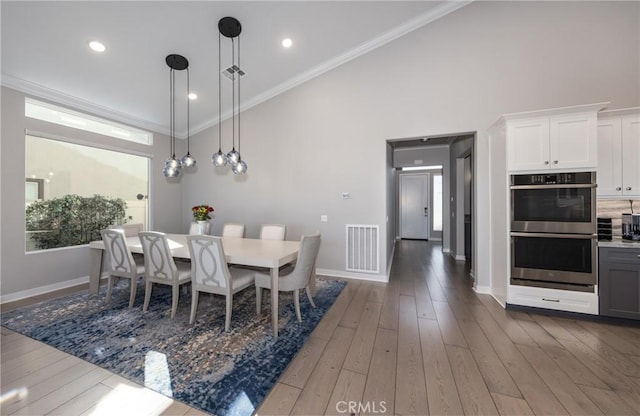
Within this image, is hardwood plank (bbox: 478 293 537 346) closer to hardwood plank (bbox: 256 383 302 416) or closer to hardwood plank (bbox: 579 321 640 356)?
hardwood plank (bbox: 579 321 640 356)

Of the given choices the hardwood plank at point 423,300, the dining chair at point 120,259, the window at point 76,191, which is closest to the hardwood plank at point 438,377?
the hardwood plank at point 423,300

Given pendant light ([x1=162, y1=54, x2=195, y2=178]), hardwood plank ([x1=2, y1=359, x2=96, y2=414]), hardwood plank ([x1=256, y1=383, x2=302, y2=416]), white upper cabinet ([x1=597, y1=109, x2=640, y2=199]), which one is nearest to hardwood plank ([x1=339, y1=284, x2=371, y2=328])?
hardwood plank ([x1=256, y1=383, x2=302, y2=416])

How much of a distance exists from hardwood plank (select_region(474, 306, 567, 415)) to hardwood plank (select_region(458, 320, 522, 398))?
0.12ft

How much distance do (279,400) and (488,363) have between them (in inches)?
63.5

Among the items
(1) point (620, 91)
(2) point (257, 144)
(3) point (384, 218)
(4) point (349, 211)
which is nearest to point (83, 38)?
(2) point (257, 144)

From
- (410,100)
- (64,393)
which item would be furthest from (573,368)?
(64,393)

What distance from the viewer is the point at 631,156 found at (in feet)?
8.40

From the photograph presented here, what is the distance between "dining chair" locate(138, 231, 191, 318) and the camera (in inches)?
102

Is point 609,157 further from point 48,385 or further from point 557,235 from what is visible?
point 48,385

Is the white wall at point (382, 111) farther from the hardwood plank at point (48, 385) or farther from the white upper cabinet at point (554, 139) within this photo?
the hardwood plank at point (48, 385)

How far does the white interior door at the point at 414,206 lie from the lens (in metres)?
7.98

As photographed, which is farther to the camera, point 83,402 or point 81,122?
point 81,122

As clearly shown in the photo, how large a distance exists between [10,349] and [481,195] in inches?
211

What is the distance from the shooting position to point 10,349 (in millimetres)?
2057
